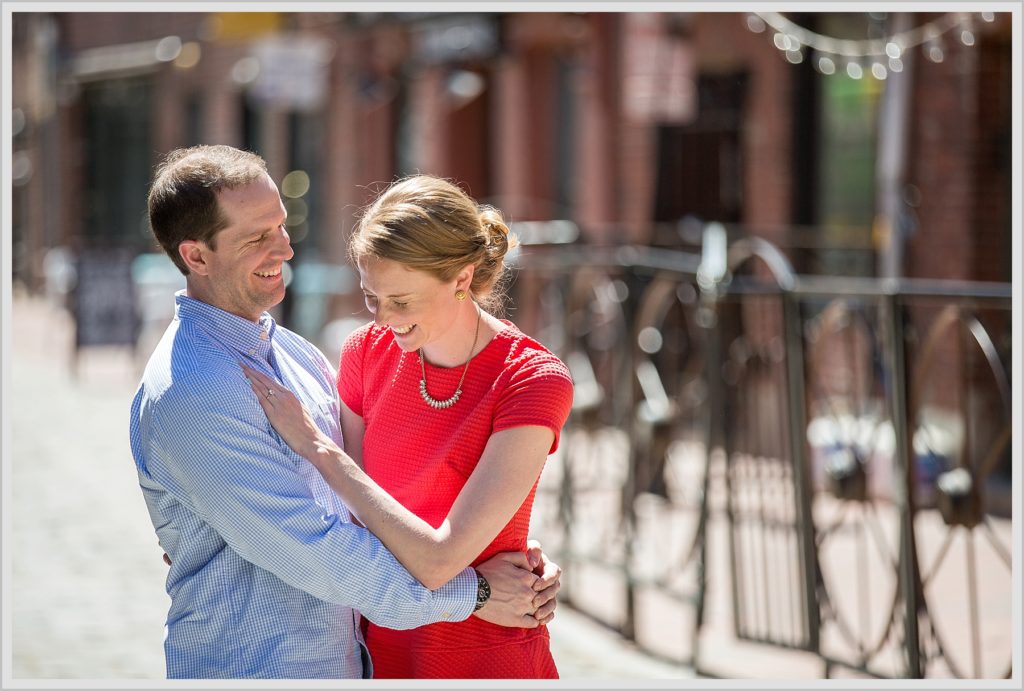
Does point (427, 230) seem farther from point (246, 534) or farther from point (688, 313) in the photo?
point (688, 313)

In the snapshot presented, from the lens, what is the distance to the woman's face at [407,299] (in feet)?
8.48

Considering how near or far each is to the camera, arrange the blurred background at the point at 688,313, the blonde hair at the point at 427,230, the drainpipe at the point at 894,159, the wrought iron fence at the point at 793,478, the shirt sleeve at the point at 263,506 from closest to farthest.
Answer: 1. the shirt sleeve at the point at 263,506
2. the blonde hair at the point at 427,230
3. the wrought iron fence at the point at 793,478
4. the blurred background at the point at 688,313
5. the drainpipe at the point at 894,159

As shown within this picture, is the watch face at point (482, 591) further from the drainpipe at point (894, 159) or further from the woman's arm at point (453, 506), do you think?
the drainpipe at point (894, 159)

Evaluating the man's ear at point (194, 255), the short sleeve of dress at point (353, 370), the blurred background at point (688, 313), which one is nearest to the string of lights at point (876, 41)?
the blurred background at point (688, 313)

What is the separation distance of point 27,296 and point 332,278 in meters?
14.1

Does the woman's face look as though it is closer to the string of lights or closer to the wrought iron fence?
the wrought iron fence

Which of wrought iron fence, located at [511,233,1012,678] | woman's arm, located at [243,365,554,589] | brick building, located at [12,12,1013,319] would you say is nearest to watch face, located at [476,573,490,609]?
woman's arm, located at [243,365,554,589]

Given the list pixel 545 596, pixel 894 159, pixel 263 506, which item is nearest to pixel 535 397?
pixel 545 596

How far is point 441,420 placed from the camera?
2.69m

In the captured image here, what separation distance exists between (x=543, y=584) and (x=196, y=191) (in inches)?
38.2

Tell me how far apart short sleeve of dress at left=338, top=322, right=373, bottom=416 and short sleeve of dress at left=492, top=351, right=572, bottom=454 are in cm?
40

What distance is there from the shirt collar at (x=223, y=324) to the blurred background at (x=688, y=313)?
69 cm

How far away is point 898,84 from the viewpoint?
8977 mm

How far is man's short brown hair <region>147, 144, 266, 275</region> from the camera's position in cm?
254
